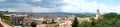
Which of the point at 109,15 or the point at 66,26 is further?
the point at 66,26

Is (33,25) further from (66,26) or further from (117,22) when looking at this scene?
(117,22)

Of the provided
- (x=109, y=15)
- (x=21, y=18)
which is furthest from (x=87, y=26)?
(x=21, y=18)

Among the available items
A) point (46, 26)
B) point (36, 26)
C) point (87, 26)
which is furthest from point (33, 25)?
point (87, 26)

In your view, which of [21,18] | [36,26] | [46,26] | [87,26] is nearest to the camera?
[87,26]

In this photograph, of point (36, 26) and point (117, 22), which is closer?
point (117, 22)

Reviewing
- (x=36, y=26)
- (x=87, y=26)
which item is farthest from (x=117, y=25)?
(x=36, y=26)

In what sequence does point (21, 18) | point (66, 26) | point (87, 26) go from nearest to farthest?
point (87, 26) < point (66, 26) < point (21, 18)

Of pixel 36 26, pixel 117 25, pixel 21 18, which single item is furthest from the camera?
pixel 21 18

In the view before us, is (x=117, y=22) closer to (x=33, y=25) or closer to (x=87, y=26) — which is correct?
(x=87, y=26)

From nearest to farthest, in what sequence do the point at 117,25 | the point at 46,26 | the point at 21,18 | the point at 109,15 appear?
the point at 117,25 → the point at 109,15 → the point at 46,26 → the point at 21,18
